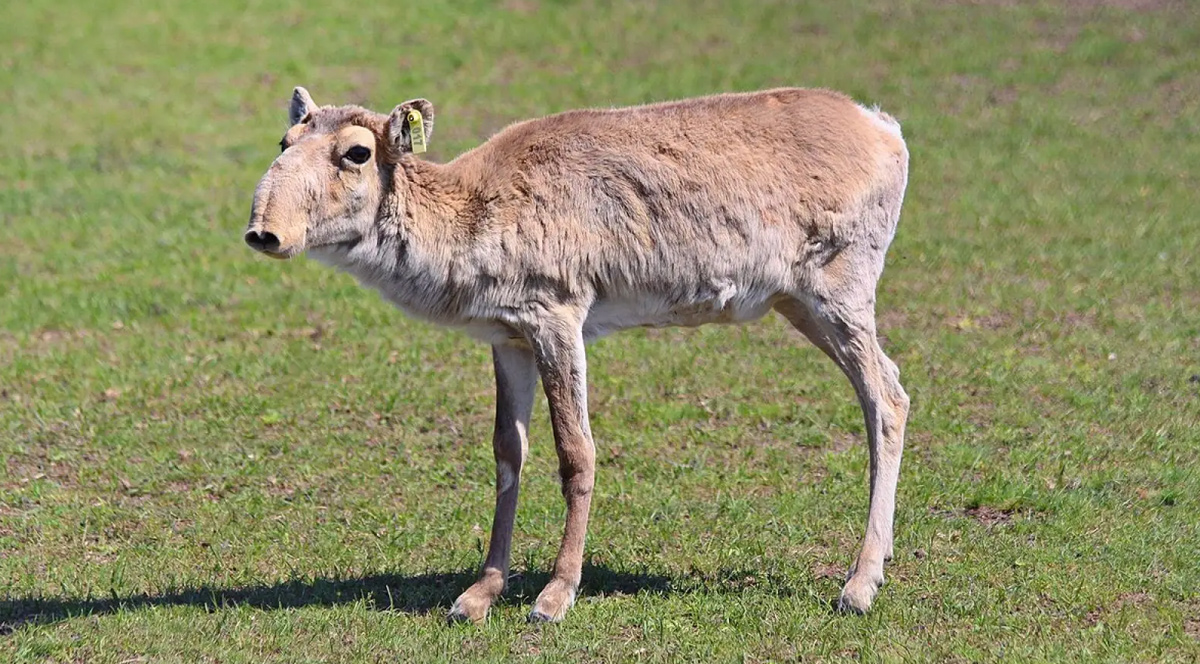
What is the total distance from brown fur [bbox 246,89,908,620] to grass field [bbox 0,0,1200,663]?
723 millimetres

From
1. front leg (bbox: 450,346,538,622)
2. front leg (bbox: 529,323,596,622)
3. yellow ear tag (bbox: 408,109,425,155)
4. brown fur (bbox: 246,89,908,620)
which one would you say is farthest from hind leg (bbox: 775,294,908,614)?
yellow ear tag (bbox: 408,109,425,155)

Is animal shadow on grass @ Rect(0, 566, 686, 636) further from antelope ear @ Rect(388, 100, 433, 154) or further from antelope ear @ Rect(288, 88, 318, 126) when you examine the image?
antelope ear @ Rect(288, 88, 318, 126)

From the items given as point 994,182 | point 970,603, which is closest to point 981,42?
point 994,182

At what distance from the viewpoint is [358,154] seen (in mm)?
6883

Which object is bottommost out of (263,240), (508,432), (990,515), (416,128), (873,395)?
(990,515)

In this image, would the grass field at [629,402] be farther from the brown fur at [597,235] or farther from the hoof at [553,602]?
the brown fur at [597,235]

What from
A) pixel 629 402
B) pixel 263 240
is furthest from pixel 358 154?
pixel 629 402

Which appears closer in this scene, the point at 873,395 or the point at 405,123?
the point at 405,123

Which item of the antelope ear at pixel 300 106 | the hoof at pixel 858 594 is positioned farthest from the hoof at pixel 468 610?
the antelope ear at pixel 300 106

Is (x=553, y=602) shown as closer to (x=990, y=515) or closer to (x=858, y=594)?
(x=858, y=594)

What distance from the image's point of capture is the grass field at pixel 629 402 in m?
6.99

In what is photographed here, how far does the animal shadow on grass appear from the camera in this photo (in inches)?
281

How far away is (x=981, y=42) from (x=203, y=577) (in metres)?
15.1

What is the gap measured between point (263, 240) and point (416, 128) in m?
1.00
